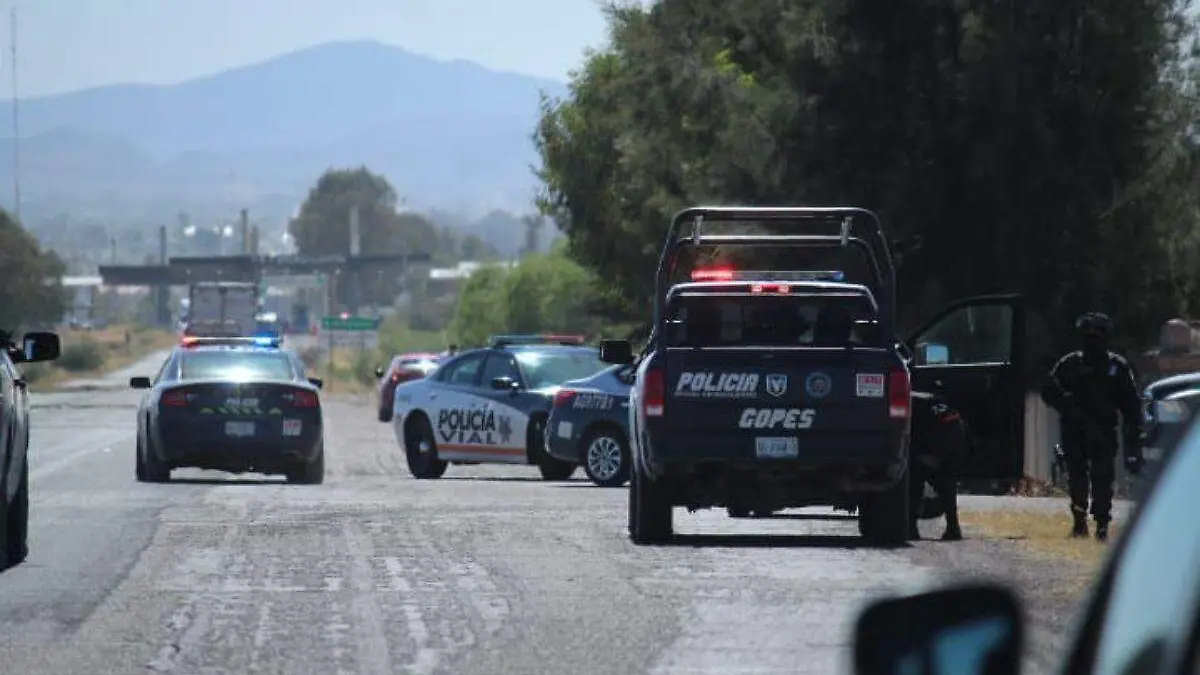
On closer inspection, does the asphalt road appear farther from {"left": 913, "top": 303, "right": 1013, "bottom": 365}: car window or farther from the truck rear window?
{"left": 913, "top": 303, "right": 1013, "bottom": 365}: car window

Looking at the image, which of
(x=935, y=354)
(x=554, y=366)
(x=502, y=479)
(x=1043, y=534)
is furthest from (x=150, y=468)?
(x=1043, y=534)

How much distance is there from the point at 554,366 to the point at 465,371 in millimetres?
1029

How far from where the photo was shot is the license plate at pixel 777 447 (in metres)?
17.0

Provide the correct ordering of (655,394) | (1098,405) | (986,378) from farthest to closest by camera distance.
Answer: (986,378), (1098,405), (655,394)

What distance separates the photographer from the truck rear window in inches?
680

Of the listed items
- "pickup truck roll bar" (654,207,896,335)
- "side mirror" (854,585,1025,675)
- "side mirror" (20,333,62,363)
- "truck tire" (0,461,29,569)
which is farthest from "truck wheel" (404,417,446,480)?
"side mirror" (854,585,1025,675)

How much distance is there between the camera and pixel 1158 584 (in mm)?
2672

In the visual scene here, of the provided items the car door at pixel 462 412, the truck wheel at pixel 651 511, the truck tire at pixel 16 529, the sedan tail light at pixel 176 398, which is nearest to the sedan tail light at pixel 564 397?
the car door at pixel 462 412

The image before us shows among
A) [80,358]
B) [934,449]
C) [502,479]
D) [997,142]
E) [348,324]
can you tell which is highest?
[997,142]

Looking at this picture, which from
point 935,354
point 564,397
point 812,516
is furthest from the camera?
point 564,397

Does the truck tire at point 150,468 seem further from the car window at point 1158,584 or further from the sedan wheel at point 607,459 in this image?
the car window at point 1158,584

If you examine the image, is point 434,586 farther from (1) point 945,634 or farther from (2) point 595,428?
(2) point 595,428

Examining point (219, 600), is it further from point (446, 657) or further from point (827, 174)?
point (827, 174)

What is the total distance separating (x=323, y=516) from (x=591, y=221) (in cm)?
3102
